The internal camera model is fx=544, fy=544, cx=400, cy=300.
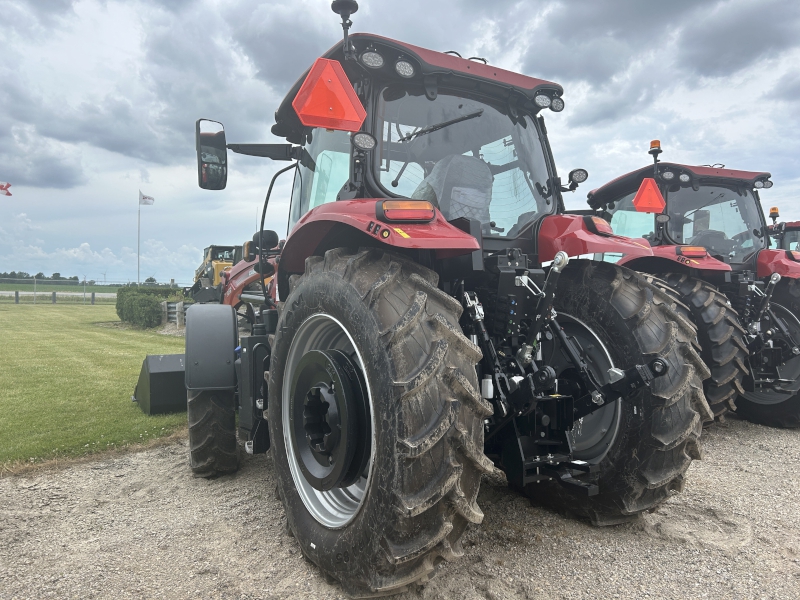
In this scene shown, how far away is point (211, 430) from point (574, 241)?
9.12 ft

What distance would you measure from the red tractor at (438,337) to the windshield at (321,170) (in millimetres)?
18

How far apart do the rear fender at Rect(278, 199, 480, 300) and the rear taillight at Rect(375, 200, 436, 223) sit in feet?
0.08

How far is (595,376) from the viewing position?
115 inches

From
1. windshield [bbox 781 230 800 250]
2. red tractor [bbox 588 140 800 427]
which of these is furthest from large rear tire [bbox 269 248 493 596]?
windshield [bbox 781 230 800 250]

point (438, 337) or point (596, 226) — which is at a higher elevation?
point (596, 226)

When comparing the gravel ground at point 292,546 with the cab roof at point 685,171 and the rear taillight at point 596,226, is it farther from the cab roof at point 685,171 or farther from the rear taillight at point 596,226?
the cab roof at point 685,171

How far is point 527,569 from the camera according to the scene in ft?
8.43

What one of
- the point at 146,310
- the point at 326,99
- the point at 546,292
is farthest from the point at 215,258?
the point at 546,292

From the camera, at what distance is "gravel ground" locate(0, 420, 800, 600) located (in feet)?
7.99

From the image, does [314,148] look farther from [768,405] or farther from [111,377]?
[111,377]

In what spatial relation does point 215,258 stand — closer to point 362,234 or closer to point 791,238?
point 791,238

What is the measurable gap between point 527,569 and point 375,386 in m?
1.27

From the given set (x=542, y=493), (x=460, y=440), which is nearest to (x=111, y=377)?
(x=542, y=493)

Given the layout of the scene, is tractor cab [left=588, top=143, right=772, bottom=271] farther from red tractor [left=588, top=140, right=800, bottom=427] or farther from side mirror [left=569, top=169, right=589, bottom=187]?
side mirror [left=569, top=169, right=589, bottom=187]
